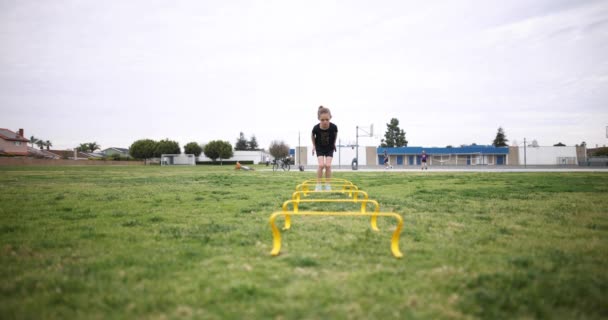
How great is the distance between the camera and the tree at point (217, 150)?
7862 centimetres

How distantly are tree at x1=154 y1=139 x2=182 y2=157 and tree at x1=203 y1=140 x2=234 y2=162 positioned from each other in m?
7.49

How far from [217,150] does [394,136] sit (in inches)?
1923

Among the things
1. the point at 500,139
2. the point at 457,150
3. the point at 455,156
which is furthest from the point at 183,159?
the point at 500,139

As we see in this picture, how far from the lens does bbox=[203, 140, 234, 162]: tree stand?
78.6m

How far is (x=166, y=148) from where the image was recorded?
78.6m

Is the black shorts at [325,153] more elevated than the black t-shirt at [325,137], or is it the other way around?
the black t-shirt at [325,137]

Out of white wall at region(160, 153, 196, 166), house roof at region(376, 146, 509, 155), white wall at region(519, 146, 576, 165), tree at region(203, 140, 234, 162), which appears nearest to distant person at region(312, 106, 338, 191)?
house roof at region(376, 146, 509, 155)

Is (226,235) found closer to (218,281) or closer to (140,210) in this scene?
(218,281)

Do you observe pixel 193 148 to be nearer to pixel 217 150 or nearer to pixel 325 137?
pixel 217 150

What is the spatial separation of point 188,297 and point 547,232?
4.85 metres

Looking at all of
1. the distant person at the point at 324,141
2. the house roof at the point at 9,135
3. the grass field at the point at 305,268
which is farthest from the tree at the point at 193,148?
the grass field at the point at 305,268

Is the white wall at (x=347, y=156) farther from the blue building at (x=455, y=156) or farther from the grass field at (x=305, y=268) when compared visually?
the grass field at (x=305, y=268)

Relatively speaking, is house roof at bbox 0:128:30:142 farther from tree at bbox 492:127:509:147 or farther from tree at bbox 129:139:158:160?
tree at bbox 492:127:509:147

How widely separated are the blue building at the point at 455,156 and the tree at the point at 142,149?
175ft
